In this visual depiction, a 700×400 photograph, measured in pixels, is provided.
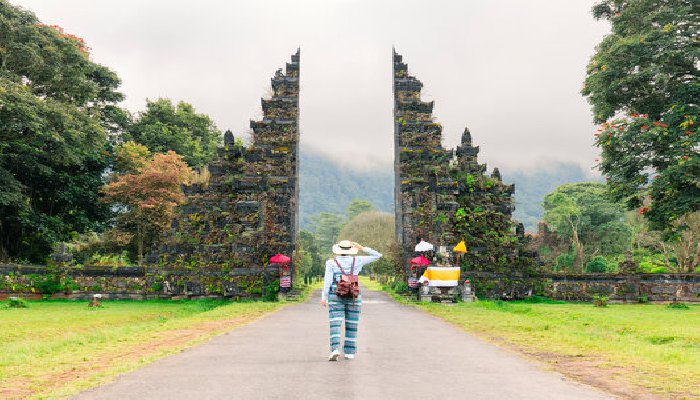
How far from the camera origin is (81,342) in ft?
40.5

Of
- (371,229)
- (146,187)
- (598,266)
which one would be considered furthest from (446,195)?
(371,229)

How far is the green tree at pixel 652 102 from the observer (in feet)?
79.8

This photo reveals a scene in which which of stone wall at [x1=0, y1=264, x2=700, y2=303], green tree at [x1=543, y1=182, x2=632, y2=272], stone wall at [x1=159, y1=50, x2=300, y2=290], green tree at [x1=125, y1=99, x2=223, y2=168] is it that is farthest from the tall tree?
green tree at [x1=543, y1=182, x2=632, y2=272]

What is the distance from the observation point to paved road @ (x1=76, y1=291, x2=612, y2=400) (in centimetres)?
704

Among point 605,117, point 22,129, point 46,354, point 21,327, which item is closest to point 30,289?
point 22,129

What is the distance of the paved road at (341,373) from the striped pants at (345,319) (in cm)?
29

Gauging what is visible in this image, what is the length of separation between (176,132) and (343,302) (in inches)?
1869

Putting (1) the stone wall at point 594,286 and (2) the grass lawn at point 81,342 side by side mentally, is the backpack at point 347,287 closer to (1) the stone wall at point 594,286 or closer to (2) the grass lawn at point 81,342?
(2) the grass lawn at point 81,342

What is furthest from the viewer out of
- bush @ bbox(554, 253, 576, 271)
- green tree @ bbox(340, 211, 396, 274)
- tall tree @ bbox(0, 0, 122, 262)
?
green tree @ bbox(340, 211, 396, 274)

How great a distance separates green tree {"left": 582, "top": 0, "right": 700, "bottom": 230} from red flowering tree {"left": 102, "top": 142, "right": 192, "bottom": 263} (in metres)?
30.6

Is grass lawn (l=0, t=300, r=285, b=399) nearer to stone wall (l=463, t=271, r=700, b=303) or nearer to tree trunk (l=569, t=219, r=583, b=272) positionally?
stone wall (l=463, t=271, r=700, b=303)

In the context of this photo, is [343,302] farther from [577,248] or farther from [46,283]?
[577,248]

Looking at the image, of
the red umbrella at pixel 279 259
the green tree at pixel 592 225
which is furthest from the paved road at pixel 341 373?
the green tree at pixel 592 225

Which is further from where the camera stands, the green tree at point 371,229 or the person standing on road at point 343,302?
the green tree at point 371,229
